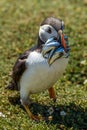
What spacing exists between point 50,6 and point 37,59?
20.6 feet

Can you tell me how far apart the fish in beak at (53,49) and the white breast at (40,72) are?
0.24ft

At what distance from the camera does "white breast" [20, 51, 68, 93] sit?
21.1 feet

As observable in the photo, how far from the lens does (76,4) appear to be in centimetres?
1280

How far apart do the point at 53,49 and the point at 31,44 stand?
3.70 m

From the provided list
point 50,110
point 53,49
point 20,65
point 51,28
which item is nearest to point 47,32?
point 51,28

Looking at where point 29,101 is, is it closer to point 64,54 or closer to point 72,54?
point 64,54

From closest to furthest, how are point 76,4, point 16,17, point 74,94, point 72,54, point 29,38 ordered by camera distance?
point 74,94 → point 72,54 → point 29,38 → point 16,17 → point 76,4

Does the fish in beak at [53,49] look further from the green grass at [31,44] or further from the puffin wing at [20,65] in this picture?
the green grass at [31,44]

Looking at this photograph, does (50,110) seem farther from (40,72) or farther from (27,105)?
(40,72)

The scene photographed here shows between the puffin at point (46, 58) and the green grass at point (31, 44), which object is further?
the green grass at point (31, 44)

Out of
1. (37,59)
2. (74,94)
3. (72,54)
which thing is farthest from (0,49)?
(37,59)

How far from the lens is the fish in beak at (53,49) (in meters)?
6.38

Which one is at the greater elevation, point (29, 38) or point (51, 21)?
point (51, 21)

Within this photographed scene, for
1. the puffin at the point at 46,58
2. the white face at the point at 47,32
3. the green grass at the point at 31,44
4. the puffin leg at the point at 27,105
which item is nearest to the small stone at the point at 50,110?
the green grass at the point at 31,44
